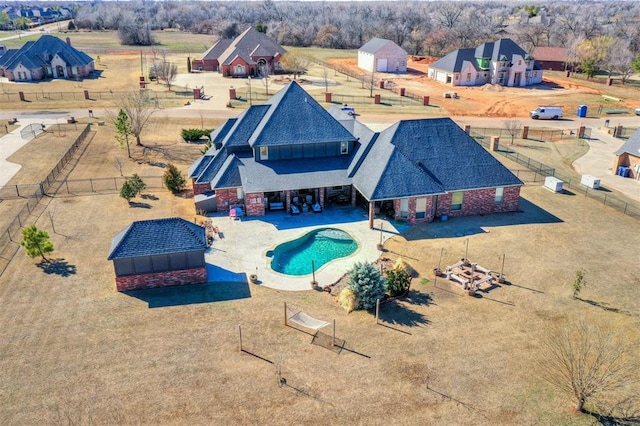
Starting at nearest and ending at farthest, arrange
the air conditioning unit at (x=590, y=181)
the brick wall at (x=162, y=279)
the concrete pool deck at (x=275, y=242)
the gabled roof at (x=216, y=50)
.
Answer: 1. the brick wall at (x=162, y=279)
2. the concrete pool deck at (x=275, y=242)
3. the air conditioning unit at (x=590, y=181)
4. the gabled roof at (x=216, y=50)

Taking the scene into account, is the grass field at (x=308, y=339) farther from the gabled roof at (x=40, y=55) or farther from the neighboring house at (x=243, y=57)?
the gabled roof at (x=40, y=55)

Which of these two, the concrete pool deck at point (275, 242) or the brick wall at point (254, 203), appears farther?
the brick wall at point (254, 203)

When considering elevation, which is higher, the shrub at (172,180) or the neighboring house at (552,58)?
the neighboring house at (552,58)

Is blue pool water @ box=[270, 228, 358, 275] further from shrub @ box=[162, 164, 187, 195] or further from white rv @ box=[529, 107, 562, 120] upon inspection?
white rv @ box=[529, 107, 562, 120]

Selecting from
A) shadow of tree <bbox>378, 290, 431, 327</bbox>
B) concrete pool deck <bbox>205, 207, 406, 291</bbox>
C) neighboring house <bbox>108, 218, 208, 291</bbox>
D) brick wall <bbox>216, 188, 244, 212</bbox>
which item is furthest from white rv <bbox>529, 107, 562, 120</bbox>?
neighboring house <bbox>108, 218, 208, 291</bbox>

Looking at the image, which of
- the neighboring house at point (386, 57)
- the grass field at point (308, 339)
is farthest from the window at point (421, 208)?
the neighboring house at point (386, 57)

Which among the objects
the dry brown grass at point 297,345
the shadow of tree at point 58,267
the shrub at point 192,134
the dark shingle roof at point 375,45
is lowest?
the dry brown grass at point 297,345

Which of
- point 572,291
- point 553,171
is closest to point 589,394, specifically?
point 572,291
